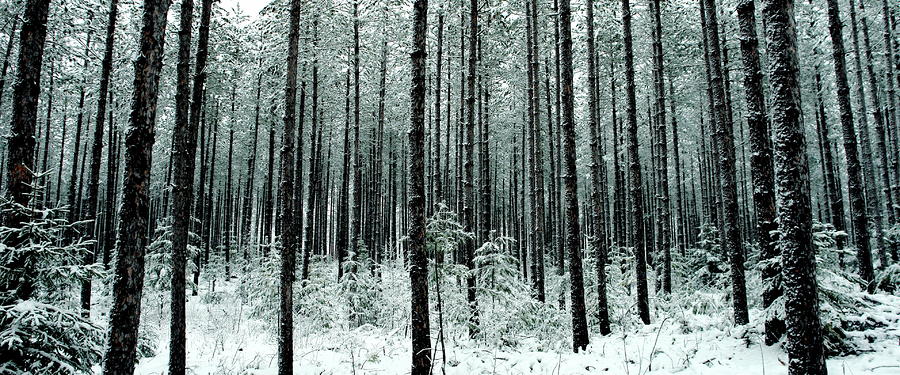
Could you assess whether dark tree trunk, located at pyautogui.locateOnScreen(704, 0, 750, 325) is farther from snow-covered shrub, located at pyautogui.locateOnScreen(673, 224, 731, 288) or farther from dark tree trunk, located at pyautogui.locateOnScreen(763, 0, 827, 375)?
snow-covered shrub, located at pyautogui.locateOnScreen(673, 224, 731, 288)

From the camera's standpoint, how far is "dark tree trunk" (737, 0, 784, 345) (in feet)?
19.0

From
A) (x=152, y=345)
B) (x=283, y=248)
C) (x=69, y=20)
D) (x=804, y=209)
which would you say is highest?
(x=69, y=20)

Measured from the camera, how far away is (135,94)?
4926 millimetres

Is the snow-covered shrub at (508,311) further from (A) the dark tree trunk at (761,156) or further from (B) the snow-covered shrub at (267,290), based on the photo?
(B) the snow-covered shrub at (267,290)

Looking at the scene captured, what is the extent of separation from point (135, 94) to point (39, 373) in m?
3.09

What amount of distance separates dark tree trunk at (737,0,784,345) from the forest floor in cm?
74

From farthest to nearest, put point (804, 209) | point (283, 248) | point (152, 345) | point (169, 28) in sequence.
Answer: point (169, 28), point (152, 345), point (283, 248), point (804, 209)

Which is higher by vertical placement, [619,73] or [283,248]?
[619,73]

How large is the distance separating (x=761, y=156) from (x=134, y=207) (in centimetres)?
784

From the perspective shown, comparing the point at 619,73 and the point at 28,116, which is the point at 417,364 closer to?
the point at 28,116

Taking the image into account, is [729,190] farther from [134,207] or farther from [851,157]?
[134,207]

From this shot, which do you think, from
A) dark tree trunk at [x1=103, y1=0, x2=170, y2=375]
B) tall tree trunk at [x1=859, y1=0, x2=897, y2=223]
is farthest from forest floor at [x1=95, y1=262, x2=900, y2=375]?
tall tree trunk at [x1=859, y1=0, x2=897, y2=223]

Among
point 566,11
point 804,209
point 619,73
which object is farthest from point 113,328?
point 619,73

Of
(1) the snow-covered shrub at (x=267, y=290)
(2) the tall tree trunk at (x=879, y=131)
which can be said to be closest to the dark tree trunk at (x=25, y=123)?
(1) the snow-covered shrub at (x=267, y=290)
